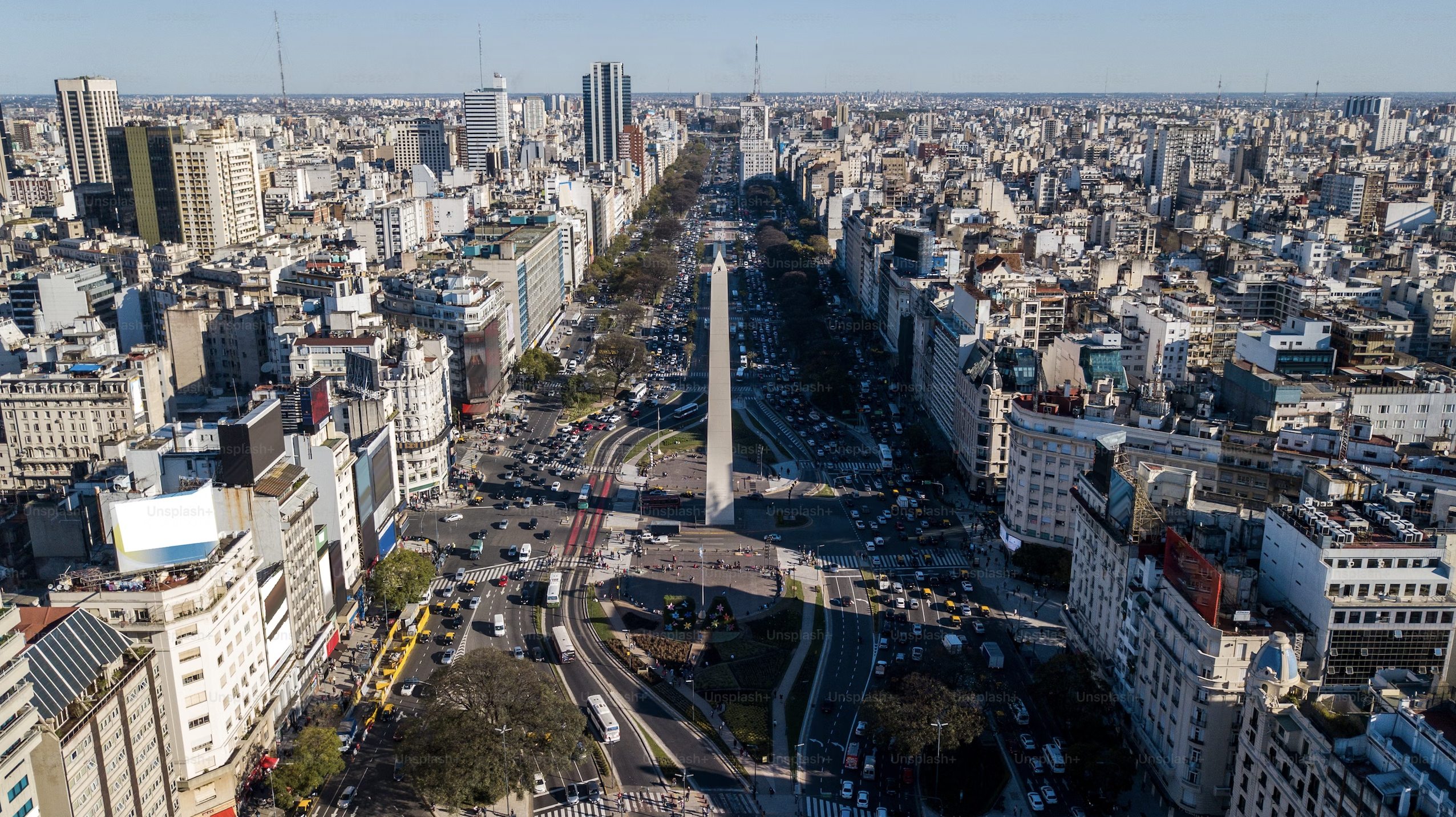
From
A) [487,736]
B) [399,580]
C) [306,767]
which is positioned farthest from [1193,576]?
[399,580]

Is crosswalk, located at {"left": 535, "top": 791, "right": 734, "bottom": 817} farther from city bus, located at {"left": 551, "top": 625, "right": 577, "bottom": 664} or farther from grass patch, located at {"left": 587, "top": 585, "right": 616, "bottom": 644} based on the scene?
grass patch, located at {"left": 587, "top": 585, "right": 616, "bottom": 644}

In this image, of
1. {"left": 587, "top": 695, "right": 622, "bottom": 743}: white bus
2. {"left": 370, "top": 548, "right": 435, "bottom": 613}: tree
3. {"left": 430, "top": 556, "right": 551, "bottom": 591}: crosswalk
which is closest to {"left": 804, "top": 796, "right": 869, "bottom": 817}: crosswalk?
{"left": 587, "top": 695, "right": 622, "bottom": 743}: white bus

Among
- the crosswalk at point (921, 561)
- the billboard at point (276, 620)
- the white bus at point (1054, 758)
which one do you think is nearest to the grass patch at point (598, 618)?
the crosswalk at point (921, 561)

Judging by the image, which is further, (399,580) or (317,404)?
(399,580)

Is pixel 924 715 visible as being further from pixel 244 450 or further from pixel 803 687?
pixel 244 450

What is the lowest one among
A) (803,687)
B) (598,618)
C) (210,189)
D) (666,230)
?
(803,687)

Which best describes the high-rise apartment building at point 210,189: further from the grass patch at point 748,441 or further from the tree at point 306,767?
the tree at point 306,767
